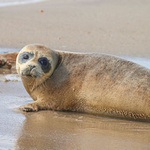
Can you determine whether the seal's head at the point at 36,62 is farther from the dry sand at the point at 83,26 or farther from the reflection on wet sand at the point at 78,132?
the dry sand at the point at 83,26

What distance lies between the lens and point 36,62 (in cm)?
509

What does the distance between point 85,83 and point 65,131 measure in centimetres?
106

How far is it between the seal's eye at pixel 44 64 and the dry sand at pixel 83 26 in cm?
377

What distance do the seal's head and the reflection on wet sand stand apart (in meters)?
0.45

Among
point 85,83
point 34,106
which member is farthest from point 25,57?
point 85,83

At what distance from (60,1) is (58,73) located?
11.1m

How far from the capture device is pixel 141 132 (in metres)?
4.26

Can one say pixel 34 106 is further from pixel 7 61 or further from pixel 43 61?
pixel 7 61

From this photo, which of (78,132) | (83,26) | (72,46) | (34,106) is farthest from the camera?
(83,26)

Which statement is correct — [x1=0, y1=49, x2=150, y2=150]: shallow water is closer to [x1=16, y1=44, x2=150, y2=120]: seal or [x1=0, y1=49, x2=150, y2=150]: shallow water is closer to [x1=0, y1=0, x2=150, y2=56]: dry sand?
[x1=16, y1=44, x2=150, y2=120]: seal

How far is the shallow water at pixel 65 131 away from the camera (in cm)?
364

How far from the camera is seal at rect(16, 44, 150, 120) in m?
4.76

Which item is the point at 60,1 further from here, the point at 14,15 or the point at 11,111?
the point at 11,111

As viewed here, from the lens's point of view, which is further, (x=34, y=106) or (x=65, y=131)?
(x=34, y=106)
